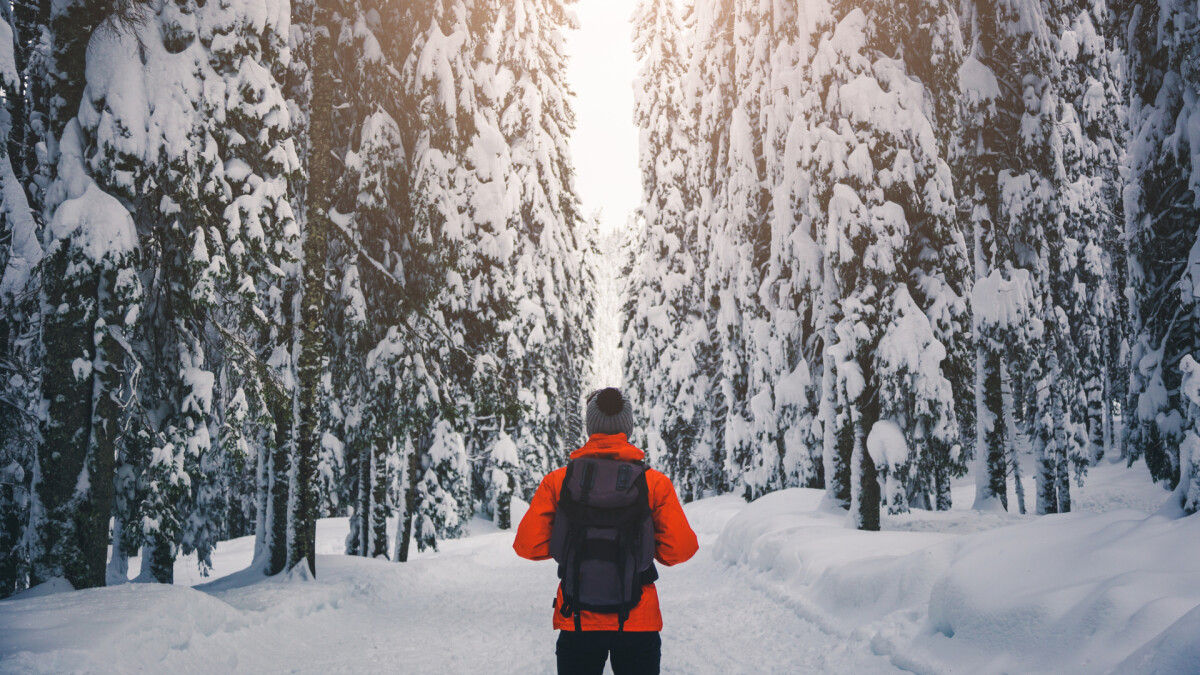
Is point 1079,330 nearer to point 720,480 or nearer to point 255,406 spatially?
point 720,480

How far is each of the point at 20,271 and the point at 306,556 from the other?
5165 mm

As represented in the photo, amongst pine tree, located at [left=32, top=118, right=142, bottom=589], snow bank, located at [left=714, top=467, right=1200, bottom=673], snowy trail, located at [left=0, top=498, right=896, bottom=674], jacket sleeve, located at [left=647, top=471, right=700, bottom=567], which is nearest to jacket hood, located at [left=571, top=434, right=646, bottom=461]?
jacket sleeve, located at [left=647, top=471, right=700, bottom=567]

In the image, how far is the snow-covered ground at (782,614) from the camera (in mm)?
4148

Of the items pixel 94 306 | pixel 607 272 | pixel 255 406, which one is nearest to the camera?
pixel 94 306

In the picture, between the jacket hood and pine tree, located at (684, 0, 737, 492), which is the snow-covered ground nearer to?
the jacket hood

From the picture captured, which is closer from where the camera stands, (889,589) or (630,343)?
(889,589)

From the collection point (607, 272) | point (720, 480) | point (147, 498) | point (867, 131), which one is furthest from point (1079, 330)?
point (607, 272)

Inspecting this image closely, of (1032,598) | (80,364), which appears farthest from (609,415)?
(80,364)

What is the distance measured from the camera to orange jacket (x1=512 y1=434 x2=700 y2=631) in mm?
3240

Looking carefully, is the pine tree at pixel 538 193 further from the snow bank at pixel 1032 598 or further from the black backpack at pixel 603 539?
the black backpack at pixel 603 539

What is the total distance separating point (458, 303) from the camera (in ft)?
44.1

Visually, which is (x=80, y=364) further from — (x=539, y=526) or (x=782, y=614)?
(x=782, y=614)

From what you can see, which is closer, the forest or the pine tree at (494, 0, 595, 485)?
the forest

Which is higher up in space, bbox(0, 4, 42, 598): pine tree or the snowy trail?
bbox(0, 4, 42, 598): pine tree
